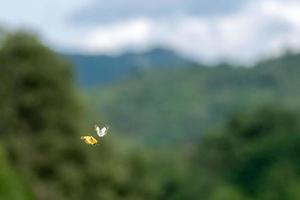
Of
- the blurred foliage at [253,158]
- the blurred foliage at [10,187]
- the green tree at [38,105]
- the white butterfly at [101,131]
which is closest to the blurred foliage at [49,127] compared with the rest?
the green tree at [38,105]

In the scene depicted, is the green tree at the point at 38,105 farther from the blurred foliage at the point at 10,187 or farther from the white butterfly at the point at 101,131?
the white butterfly at the point at 101,131

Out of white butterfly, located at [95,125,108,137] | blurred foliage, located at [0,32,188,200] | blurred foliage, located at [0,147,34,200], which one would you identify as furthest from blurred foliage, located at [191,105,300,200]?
white butterfly, located at [95,125,108,137]

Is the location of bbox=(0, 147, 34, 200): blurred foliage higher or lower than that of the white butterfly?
higher

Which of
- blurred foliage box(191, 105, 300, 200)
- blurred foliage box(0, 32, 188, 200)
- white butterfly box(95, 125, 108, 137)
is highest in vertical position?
blurred foliage box(191, 105, 300, 200)

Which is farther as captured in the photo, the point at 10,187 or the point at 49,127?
the point at 49,127

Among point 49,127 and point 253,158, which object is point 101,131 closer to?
point 49,127

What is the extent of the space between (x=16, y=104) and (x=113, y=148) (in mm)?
5048

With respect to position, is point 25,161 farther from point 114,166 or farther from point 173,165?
point 173,165

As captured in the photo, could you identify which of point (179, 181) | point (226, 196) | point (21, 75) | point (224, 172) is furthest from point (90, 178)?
point (179, 181)

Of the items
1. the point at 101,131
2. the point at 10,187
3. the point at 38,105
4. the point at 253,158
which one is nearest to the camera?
the point at 101,131

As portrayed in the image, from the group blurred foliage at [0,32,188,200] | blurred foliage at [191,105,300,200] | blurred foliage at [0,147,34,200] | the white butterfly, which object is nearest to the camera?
the white butterfly

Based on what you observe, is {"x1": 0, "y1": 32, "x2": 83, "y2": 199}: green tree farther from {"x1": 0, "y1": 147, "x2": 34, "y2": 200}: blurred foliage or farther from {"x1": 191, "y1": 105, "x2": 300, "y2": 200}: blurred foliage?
{"x1": 0, "y1": 147, "x2": 34, "y2": 200}: blurred foliage

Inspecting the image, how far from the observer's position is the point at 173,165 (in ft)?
490

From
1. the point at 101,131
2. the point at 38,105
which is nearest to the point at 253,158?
the point at 38,105
